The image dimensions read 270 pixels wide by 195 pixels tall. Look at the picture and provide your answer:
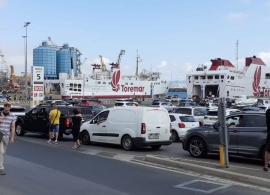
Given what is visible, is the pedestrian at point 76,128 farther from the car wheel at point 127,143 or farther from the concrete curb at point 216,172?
the concrete curb at point 216,172

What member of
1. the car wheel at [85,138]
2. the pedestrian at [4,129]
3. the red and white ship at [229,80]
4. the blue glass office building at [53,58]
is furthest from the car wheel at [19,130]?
the blue glass office building at [53,58]

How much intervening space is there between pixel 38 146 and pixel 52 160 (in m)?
3.91

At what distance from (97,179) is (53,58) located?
108 metres

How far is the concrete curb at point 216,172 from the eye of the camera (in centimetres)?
834

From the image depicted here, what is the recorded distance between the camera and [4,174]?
29.7ft

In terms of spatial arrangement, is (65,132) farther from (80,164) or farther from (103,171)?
(103,171)

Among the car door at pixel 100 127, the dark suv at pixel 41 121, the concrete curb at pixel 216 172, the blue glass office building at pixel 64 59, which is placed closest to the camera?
the concrete curb at pixel 216 172

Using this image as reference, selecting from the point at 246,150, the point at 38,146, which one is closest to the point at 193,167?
the point at 246,150

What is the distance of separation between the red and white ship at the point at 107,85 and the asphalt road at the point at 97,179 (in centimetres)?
7518

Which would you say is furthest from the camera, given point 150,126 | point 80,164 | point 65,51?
point 65,51

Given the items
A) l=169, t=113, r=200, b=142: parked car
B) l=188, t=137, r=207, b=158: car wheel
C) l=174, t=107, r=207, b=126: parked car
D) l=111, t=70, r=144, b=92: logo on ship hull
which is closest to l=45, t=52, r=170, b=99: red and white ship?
l=111, t=70, r=144, b=92: logo on ship hull

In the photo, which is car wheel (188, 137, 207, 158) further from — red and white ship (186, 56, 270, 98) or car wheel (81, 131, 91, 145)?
red and white ship (186, 56, 270, 98)

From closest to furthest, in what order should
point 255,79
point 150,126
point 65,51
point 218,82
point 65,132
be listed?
1. point 150,126
2. point 65,132
3. point 218,82
4. point 255,79
5. point 65,51

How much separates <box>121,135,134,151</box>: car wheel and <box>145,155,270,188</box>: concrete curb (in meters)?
2.73
